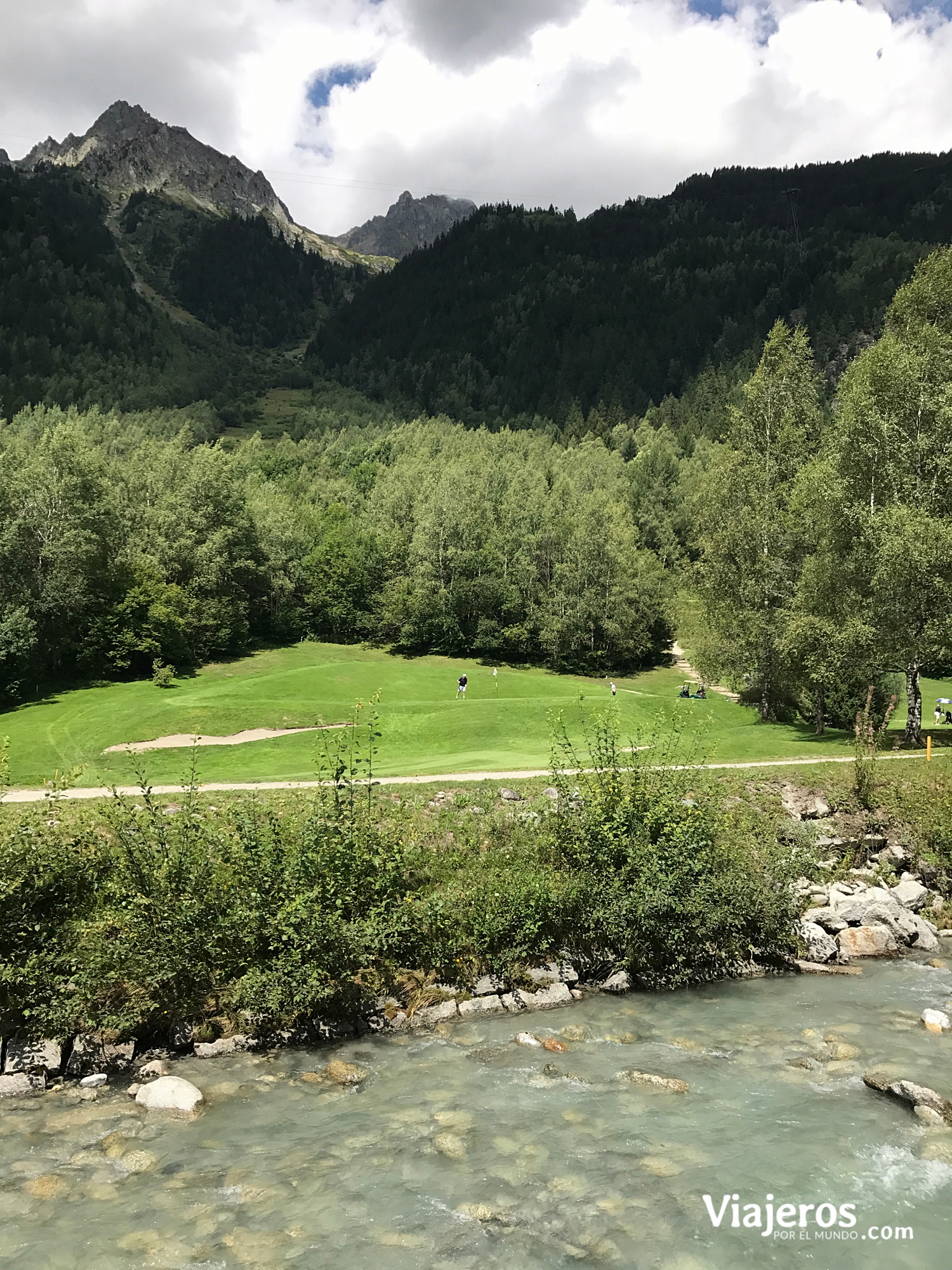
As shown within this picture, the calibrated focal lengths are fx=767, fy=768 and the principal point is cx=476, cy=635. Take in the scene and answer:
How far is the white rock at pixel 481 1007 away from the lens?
1664 centimetres

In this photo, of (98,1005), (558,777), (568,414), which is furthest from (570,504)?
(568,414)

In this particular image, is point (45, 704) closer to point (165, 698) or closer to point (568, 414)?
point (165, 698)

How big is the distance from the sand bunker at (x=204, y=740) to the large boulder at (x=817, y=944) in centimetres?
2141

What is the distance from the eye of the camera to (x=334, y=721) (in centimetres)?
4194

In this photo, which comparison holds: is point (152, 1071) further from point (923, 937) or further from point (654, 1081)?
point (923, 937)

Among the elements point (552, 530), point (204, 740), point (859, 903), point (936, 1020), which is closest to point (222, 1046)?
point (936, 1020)

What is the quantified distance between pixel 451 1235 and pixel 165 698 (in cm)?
4115

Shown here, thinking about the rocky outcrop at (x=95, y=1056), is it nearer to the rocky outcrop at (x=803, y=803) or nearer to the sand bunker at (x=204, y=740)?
the rocky outcrop at (x=803, y=803)

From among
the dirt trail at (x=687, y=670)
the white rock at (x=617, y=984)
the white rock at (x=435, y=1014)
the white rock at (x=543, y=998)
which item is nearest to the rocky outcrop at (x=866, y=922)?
the white rock at (x=617, y=984)

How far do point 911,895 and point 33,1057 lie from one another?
22.1 metres

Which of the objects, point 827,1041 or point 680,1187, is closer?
point 680,1187

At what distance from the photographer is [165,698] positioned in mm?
46781

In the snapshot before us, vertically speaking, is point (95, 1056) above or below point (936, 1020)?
above

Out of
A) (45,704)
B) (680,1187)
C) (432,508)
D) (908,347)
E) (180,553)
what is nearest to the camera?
(680,1187)
